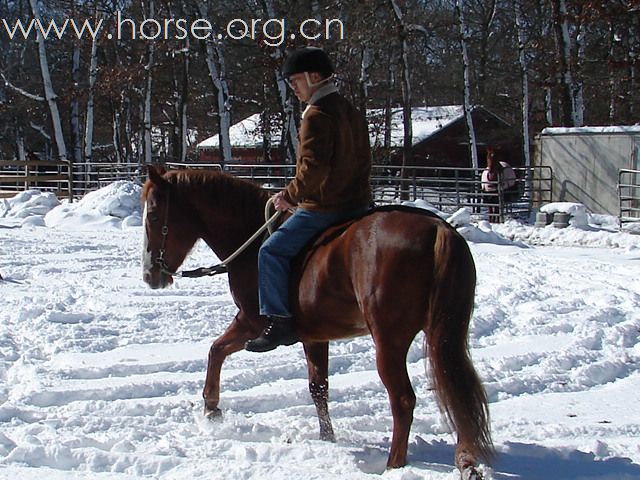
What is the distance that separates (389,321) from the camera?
4.00 m

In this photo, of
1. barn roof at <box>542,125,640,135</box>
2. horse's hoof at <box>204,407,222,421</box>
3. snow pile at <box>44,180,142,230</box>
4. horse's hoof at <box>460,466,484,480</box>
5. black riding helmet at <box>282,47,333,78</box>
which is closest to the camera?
horse's hoof at <box>460,466,484,480</box>

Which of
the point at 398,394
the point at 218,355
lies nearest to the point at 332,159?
the point at 398,394

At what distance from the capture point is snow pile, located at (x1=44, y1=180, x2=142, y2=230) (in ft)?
61.5

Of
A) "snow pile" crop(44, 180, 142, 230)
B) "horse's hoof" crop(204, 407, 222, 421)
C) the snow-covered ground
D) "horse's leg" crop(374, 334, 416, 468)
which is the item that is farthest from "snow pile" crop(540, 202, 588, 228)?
"horse's leg" crop(374, 334, 416, 468)

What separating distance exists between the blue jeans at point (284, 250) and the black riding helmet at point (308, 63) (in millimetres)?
816

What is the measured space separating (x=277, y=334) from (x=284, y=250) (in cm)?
51

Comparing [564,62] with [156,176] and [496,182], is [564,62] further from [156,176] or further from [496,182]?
[156,176]

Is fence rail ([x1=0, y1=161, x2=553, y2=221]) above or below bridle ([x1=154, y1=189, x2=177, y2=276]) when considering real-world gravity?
below

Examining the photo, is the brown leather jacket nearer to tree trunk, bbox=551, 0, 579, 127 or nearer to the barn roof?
the barn roof

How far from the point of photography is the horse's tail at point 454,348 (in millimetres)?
3854

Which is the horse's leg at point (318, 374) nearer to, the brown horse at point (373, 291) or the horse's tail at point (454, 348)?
the brown horse at point (373, 291)

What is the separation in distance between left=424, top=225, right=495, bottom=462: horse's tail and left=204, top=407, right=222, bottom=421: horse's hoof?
1.70 meters

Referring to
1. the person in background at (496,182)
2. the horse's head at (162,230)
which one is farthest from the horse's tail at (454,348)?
the person in background at (496,182)

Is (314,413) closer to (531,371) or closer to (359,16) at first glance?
(531,371)
